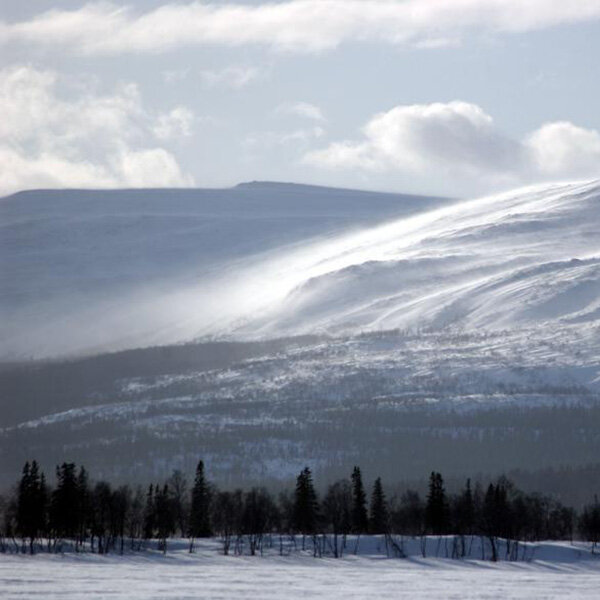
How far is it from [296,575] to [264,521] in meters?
47.1

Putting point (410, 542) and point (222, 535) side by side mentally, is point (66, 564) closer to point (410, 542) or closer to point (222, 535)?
point (410, 542)

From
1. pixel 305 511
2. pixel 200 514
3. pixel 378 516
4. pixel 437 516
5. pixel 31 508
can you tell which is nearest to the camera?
pixel 31 508

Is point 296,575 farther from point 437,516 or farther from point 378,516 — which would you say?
point 378,516

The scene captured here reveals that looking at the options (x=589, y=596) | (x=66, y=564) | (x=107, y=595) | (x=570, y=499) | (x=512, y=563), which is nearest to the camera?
(x=107, y=595)

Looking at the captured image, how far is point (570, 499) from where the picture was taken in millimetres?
195500

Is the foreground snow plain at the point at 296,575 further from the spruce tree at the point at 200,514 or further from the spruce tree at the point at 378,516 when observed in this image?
the spruce tree at the point at 378,516

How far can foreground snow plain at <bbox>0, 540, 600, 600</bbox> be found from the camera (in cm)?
7812

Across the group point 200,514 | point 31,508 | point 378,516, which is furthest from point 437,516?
point 31,508

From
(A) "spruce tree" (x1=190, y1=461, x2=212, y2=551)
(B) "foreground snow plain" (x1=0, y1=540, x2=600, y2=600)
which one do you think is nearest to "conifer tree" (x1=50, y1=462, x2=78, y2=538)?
(B) "foreground snow plain" (x1=0, y1=540, x2=600, y2=600)

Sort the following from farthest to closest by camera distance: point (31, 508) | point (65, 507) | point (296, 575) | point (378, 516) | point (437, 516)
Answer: point (378, 516), point (437, 516), point (65, 507), point (31, 508), point (296, 575)

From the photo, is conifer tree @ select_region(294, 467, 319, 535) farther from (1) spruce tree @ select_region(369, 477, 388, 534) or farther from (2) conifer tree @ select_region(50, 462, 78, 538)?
(2) conifer tree @ select_region(50, 462, 78, 538)

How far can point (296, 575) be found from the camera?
92.0 m

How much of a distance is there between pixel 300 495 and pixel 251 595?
58.1 m

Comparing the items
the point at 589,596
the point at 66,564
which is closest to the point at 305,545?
the point at 66,564
